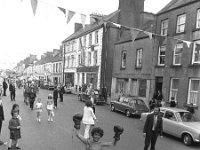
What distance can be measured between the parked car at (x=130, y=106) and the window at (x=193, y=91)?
11.6ft

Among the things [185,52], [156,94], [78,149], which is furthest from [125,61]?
[78,149]

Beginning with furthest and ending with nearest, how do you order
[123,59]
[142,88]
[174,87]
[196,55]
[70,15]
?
[123,59], [142,88], [174,87], [196,55], [70,15]

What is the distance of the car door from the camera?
9203mm

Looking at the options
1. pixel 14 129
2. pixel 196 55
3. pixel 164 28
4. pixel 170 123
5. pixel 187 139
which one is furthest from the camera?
pixel 164 28

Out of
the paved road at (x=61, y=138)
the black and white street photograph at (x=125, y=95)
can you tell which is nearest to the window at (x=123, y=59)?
the black and white street photograph at (x=125, y=95)

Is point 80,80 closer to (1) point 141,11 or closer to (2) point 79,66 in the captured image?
(2) point 79,66

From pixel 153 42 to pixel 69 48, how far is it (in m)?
25.7

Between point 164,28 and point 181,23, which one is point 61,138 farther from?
point 164,28

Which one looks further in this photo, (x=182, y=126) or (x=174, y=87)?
(x=174, y=87)

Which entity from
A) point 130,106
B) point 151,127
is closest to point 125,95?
point 130,106

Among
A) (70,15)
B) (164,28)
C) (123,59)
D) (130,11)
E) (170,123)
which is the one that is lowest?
(170,123)

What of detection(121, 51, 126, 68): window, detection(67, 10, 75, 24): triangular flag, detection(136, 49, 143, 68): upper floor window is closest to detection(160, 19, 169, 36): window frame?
detection(136, 49, 143, 68): upper floor window

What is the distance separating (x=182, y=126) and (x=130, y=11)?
22.4 meters

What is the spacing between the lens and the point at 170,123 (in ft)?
31.1
